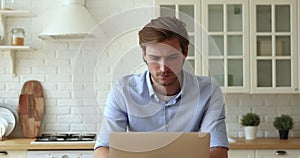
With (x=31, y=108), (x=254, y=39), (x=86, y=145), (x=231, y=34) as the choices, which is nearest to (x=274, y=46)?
(x=254, y=39)

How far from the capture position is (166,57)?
57.5 inches

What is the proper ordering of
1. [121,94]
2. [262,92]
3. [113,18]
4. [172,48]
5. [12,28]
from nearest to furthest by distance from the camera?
[113,18] < [172,48] < [121,94] < [262,92] < [12,28]

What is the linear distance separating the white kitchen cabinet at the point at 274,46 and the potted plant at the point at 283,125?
0.26 m

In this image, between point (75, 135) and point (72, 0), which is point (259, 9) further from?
point (75, 135)

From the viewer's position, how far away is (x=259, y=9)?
388 cm

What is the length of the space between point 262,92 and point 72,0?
68.3 inches

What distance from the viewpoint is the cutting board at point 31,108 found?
13.2 ft

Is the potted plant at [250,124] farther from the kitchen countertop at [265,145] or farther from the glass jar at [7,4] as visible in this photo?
the glass jar at [7,4]

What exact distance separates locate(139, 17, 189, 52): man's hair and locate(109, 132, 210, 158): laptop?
0.31m

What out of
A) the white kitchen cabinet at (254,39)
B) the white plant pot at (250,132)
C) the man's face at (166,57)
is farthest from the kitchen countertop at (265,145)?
the man's face at (166,57)

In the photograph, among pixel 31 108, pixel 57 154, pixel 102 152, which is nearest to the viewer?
pixel 102 152

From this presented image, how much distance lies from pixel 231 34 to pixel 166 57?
2479 mm

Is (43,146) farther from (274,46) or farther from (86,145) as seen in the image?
(274,46)

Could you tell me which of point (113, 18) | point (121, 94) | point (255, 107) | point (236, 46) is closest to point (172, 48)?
point (113, 18)
